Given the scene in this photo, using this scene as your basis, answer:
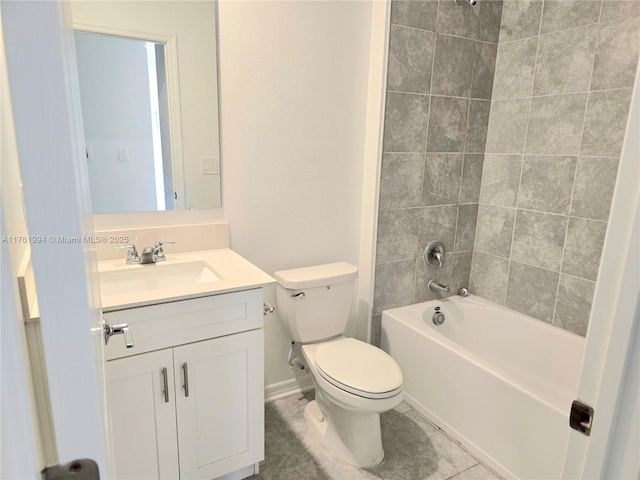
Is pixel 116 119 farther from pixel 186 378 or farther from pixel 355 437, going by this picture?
pixel 355 437

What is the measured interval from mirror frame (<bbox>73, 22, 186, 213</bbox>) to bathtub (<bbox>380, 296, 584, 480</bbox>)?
1.33 metres

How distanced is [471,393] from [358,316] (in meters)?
0.74

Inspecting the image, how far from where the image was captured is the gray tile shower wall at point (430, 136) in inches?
85.0

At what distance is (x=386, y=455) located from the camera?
1.90 metres

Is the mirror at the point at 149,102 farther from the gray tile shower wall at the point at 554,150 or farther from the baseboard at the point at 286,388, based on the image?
the gray tile shower wall at the point at 554,150

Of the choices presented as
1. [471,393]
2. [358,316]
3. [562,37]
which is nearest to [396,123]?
[562,37]

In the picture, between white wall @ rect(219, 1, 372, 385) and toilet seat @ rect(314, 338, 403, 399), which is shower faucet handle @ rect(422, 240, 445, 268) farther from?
toilet seat @ rect(314, 338, 403, 399)

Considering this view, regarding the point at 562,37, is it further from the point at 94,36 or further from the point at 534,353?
the point at 94,36

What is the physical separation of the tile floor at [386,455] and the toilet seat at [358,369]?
403mm

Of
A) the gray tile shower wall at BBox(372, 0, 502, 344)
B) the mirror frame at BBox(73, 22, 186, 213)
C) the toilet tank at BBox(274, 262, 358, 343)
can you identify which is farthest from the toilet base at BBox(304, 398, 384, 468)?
the mirror frame at BBox(73, 22, 186, 213)

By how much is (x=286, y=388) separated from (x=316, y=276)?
0.75m

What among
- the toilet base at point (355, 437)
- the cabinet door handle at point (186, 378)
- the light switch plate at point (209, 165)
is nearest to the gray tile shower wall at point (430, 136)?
the toilet base at point (355, 437)

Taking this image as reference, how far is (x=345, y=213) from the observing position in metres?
2.29

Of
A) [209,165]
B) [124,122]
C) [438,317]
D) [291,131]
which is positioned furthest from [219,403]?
[438,317]
